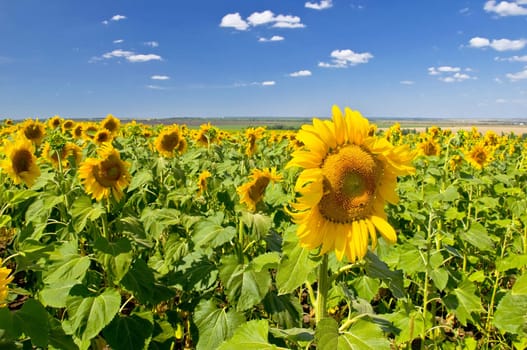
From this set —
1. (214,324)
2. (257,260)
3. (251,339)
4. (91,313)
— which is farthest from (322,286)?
(91,313)

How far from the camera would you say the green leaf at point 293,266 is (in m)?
1.59

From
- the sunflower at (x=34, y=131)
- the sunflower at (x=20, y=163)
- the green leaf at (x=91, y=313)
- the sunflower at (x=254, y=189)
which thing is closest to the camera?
the green leaf at (x=91, y=313)

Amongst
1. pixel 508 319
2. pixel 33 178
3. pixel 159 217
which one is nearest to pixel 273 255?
pixel 508 319

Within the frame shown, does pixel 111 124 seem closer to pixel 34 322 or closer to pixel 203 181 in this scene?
pixel 203 181

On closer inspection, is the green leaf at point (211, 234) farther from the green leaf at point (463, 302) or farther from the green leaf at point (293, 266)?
the green leaf at point (463, 302)

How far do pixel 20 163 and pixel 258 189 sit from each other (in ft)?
8.22

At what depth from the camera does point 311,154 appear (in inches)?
65.6

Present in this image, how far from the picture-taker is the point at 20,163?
13.0ft

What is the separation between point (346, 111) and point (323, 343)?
0.95 m

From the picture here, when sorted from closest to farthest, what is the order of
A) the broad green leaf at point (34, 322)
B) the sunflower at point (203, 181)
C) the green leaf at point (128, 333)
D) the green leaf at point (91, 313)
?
the broad green leaf at point (34, 322)
the green leaf at point (91, 313)
the green leaf at point (128, 333)
the sunflower at point (203, 181)

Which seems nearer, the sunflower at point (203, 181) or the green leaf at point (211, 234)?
the green leaf at point (211, 234)

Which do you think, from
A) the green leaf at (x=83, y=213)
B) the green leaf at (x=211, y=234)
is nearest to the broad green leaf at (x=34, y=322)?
the green leaf at (x=83, y=213)

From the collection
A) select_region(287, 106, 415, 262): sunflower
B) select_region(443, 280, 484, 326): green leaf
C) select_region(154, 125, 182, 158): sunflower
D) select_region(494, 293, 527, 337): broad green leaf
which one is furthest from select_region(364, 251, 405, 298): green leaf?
select_region(154, 125, 182, 158): sunflower

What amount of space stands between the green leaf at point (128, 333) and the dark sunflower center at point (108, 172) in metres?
1.09
